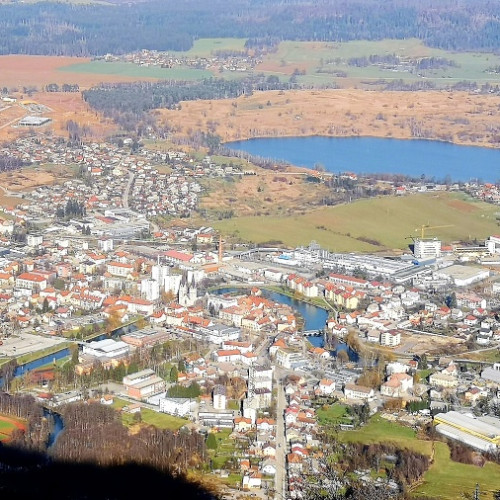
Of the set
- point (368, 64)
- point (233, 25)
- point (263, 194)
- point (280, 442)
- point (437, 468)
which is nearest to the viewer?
point (437, 468)

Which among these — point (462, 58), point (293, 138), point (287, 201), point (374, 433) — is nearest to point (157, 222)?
point (287, 201)

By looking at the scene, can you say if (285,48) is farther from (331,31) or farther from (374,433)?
(374,433)

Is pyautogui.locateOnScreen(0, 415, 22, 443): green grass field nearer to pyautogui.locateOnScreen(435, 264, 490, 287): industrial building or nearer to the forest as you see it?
the forest

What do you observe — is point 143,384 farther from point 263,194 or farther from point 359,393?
point 263,194

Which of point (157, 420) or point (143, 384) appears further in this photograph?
point (143, 384)

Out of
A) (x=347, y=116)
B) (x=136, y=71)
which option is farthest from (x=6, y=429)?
(x=136, y=71)

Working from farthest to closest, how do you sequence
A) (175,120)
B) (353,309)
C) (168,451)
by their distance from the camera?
(175,120)
(353,309)
(168,451)
